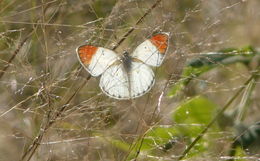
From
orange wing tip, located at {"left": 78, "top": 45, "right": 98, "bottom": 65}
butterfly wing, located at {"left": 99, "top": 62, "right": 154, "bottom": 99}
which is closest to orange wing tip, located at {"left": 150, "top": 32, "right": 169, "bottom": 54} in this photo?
butterfly wing, located at {"left": 99, "top": 62, "right": 154, "bottom": 99}

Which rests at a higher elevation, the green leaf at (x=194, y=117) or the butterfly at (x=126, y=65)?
the butterfly at (x=126, y=65)

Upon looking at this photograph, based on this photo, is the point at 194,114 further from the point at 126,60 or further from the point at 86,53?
the point at 86,53

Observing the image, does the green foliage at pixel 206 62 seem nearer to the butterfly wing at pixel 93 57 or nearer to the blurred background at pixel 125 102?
the blurred background at pixel 125 102

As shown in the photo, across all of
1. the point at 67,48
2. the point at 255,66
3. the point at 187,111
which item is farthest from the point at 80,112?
the point at 255,66

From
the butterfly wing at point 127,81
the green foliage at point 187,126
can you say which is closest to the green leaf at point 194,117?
the green foliage at point 187,126

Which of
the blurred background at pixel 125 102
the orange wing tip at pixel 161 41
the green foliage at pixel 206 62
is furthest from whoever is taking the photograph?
the green foliage at pixel 206 62

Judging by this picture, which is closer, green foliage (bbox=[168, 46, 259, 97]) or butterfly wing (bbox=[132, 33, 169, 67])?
butterfly wing (bbox=[132, 33, 169, 67])

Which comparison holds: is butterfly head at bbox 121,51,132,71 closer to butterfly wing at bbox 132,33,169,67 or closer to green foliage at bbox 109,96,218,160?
butterfly wing at bbox 132,33,169,67
